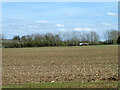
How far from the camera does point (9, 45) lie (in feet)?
243

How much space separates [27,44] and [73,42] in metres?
17.5

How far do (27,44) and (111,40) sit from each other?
31.7 meters

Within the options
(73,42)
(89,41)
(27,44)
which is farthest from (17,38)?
(89,41)

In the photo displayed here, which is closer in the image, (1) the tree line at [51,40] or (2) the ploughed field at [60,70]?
(2) the ploughed field at [60,70]

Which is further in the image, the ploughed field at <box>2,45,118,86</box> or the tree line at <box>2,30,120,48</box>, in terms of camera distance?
the tree line at <box>2,30,120,48</box>

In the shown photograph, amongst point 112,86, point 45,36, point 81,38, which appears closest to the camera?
point 112,86

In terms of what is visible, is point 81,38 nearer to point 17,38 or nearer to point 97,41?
point 97,41

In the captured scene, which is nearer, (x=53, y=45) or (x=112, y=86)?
(x=112, y=86)

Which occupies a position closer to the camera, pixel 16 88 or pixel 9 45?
pixel 16 88

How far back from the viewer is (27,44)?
78.8 m

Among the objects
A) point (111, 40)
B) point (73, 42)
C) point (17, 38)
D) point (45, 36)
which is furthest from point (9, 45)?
point (111, 40)

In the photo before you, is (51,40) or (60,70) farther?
(51,40)

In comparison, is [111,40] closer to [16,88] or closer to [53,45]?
[53,45]

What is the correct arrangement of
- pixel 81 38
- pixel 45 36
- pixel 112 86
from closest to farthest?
1. pixel 112 86
2. pixel 45 36
3. pixel 81 38
